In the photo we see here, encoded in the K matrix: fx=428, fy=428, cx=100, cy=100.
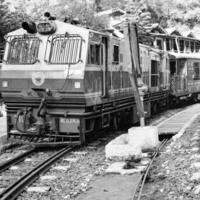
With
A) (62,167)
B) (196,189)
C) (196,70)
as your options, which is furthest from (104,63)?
(196,70)

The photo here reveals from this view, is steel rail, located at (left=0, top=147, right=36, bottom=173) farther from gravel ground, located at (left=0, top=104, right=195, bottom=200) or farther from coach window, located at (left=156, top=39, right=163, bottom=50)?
coach window, located at (left=156, top=39, right=163, bottom=50)

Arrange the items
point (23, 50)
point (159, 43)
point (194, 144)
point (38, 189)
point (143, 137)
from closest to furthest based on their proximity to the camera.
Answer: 1. point (38, 189)
2. point (194, 144)
3. point (143, 137)
4. point (23, 50)
5. point (159, 43)

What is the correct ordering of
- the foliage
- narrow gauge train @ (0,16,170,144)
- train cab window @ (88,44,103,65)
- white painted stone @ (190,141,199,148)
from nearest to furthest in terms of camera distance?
white painted stone @ (190,141,199,148)
narrow gauge train @ (0,16,170,144)
train cab window @ (88,44,103,65)
the foliage

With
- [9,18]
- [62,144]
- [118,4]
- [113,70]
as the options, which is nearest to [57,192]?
[62,144]

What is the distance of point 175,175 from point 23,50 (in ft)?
18.5

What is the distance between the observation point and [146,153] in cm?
1034

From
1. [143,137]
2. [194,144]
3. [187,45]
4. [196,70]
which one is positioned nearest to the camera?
[194,144]

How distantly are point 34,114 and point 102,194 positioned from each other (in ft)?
14.6

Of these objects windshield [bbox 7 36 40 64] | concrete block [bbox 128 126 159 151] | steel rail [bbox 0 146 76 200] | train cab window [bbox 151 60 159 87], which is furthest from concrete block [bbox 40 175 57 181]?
train cab window [bbox 151 60 159 87]

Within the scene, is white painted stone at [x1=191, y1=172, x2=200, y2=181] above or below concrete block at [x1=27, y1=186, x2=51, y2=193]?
above

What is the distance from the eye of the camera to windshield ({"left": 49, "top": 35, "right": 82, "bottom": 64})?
10695 mm

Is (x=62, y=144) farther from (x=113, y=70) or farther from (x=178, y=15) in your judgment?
(x=178, y=15)

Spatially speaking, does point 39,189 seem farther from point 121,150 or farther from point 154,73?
point 154,73

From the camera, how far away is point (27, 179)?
774 centimetres
